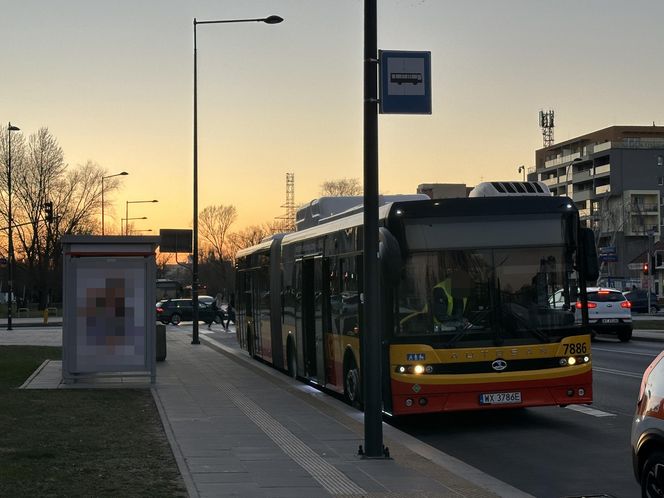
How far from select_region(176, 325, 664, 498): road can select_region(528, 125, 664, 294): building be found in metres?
103

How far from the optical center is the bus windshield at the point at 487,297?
13.4 m

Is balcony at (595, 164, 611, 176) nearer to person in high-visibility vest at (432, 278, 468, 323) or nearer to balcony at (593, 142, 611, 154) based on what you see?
balcony at (593, 142, 611, 154)

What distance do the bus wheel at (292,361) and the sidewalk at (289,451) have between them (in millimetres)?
1624

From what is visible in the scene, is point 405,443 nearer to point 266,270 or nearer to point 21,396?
point 21,396


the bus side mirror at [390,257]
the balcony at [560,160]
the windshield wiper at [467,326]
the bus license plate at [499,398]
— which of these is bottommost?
the bus license plate at [499,398]

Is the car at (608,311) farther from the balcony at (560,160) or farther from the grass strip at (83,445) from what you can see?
the balcony at (560,160)

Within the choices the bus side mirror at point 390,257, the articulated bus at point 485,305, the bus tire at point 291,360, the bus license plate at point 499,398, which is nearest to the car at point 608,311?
the bus tire at point 291,360

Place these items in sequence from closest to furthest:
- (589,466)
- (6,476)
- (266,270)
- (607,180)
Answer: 1. (6,476)
2. (589,466)
3. (266,270)
4. (607,180)

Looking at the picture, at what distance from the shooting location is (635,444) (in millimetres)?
7531

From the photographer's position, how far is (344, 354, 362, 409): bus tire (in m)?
15.4

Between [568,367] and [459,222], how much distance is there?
2.20 meters

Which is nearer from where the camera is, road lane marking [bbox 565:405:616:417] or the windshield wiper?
the windshield wiper

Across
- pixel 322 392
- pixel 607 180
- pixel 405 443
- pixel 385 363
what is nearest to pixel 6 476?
pixel 405 443

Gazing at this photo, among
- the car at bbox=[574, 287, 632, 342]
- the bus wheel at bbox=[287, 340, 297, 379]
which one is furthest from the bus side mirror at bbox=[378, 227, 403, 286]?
the car at bbox=[574, 287, 632, 342]
